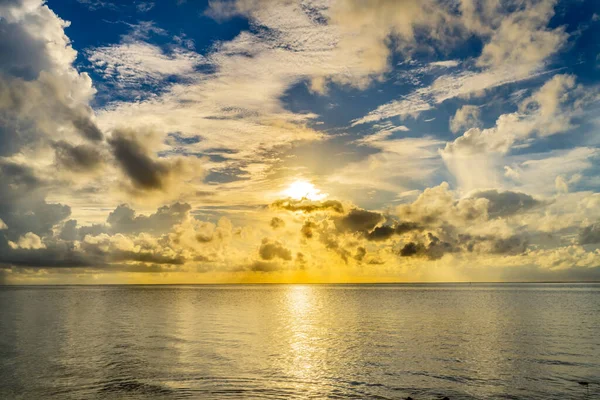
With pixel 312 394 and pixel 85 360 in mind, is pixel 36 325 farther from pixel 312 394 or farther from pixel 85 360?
pixel 312 394

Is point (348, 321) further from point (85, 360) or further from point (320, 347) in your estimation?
point (85, 360)

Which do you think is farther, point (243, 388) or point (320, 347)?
point (320, 347)

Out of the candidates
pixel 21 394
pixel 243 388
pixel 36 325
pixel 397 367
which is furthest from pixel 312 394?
pixel 36 325

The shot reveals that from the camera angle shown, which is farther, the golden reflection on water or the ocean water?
the golden reflection on water

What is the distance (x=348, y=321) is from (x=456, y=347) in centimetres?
3931

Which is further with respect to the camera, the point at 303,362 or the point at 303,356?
the point at 303,356

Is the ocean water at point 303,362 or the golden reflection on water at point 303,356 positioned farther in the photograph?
the golden reflection on water at point 303,356

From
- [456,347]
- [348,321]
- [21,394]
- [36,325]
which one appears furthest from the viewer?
[348,321]

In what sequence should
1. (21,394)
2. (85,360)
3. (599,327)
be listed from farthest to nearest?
(599,327)
(85,360)
(21,394)

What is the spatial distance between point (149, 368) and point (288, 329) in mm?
38741

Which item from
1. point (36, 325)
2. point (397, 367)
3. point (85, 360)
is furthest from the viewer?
point (36, 325)

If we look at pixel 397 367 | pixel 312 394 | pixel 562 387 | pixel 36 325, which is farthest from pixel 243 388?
pixel 36 325

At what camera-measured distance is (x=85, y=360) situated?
51.6 m

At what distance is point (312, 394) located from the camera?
37844 millimetres
